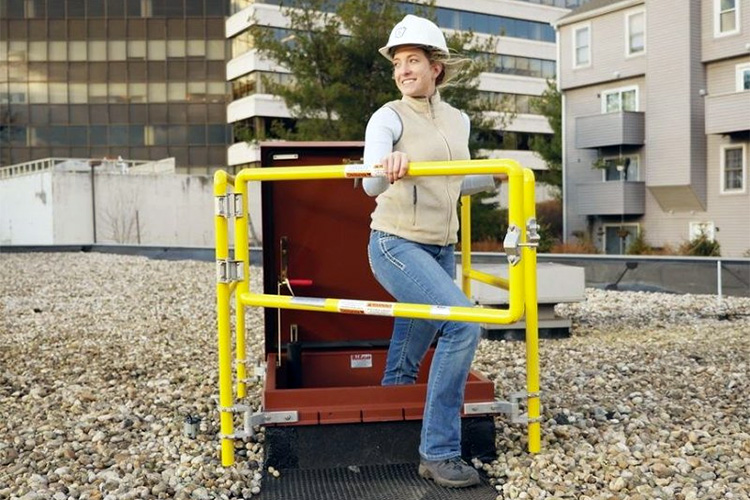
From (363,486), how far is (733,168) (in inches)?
1029

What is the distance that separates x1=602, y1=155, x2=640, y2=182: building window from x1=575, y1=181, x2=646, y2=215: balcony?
0.61 m

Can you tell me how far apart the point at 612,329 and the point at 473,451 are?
5.88 m

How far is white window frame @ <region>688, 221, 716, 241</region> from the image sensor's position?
89.9 ft

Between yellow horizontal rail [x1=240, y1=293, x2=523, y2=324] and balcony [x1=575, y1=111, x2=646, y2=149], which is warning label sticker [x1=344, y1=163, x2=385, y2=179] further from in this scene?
balcony [x1=575, y1=111, x2=646, y2=149]

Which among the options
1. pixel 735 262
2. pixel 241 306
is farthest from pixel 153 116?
pixel 241 306

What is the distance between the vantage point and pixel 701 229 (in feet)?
88.0

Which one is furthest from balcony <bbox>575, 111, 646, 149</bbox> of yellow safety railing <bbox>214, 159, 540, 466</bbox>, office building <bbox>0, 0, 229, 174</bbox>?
office building <bbox>0, 0, 229, 174</bbox>

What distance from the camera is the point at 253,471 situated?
165 inches

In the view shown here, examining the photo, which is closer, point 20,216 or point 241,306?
point 241,306

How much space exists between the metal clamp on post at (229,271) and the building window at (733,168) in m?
25.7

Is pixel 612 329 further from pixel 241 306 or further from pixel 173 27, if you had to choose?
pixel 173 27

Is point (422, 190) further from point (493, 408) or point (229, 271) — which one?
point (493, 408)

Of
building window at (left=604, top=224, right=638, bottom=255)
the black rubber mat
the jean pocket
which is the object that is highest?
the jean pocket

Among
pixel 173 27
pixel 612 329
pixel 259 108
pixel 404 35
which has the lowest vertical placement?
pixel 612 329
